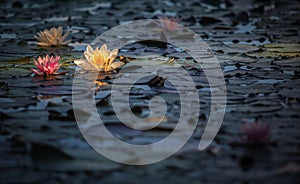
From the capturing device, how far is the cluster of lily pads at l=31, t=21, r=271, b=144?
1841 mm

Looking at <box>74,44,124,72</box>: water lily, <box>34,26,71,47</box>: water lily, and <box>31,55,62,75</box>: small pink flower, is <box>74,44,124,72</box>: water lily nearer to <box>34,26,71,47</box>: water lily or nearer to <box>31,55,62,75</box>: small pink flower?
<box>31,55,62,75</box>: small pink flower

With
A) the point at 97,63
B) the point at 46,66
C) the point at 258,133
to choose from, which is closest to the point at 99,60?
the point at 97,63

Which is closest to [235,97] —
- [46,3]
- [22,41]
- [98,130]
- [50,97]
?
[98,130]

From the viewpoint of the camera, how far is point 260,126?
183 cm

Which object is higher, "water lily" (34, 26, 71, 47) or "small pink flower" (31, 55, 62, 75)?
"small pink flower" (31, 55, 62, 75)

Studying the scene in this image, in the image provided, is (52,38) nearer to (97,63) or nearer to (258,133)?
(97,63)

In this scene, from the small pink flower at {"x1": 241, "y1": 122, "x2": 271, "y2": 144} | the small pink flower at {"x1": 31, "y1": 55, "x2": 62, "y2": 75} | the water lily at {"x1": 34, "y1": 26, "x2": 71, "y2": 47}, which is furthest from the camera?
the water lily at {"x1": 34, "y1": 26, "x2": 71, "y2": 47}

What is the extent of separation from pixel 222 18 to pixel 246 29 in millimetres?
771

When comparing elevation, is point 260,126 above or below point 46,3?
above

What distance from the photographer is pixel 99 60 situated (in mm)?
2965

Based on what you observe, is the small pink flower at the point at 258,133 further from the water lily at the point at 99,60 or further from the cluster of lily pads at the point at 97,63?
the water lily at the point at 99,60

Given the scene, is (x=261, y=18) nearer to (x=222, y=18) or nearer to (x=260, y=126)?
(x=222, y=18)

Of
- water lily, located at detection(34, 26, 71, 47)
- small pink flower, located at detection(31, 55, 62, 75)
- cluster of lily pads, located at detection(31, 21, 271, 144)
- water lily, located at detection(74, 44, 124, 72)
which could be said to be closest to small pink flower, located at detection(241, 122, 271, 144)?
cluster of lily pads, located at detection(31, 21, 271, 144)

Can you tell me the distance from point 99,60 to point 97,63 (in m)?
0.02
